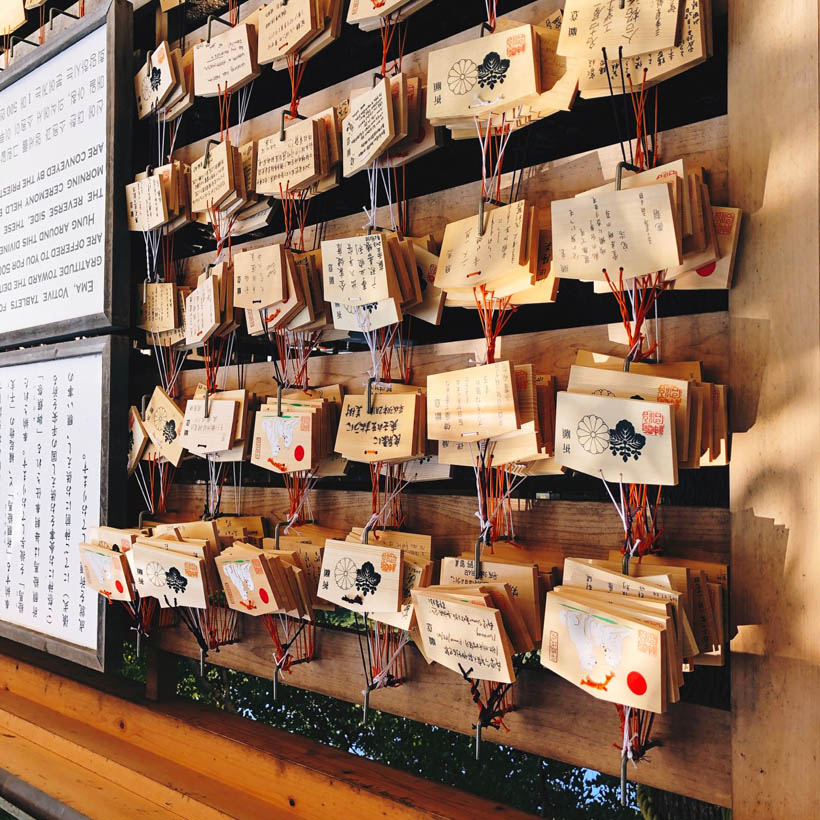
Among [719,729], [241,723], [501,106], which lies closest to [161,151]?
[501,106]

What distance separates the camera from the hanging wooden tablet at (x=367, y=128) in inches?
47.7

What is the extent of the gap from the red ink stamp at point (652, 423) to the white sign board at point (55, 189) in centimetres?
129

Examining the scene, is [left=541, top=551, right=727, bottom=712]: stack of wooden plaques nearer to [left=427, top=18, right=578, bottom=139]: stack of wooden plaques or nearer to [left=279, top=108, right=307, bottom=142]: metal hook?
[left=427, top=18, right=578, bottom=139]: stack of wooden plaques

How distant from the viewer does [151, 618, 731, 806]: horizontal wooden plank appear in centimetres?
100

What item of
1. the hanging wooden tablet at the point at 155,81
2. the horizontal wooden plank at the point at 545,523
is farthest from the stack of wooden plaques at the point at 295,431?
the hanging wooden tablet at the point at 155,81

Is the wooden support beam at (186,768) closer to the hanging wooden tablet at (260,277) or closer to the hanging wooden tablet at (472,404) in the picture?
the hanging wooden tablet at (472,404)

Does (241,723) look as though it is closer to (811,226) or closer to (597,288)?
(597,288)

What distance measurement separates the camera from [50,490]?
1882mm

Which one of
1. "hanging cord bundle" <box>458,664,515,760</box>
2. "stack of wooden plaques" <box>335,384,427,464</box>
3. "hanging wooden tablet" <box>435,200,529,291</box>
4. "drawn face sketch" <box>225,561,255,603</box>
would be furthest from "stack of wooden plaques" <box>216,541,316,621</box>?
"hanging wooden tablet" <box>435,200,529,291</box>

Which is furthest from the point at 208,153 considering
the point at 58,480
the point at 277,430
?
the point at 58,480

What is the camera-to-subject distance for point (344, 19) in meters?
1.44

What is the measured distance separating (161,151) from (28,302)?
0.54 m

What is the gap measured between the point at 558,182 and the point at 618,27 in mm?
228

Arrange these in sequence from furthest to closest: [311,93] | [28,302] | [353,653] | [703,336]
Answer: [28,302] → [311,93] → [353,653] → [703,336]
